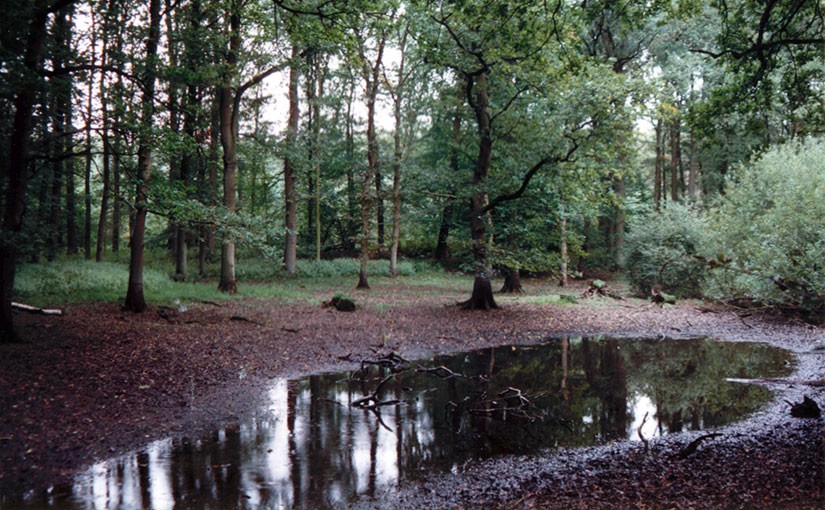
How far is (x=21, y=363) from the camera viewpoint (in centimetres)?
877

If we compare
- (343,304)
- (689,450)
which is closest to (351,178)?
(343,304)

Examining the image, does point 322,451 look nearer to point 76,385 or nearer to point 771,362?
point 76,385

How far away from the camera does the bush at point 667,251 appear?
22.1 metres

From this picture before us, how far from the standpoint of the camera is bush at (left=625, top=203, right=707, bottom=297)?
22109 mm

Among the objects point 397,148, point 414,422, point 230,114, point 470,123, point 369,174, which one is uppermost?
point 470,123

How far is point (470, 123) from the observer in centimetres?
→ 2484

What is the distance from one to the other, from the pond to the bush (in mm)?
9572

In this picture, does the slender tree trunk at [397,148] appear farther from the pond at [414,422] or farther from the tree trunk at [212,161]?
the pond at [414,422]

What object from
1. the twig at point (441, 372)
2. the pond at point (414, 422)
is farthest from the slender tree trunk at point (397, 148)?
the twig at point (441, 372)

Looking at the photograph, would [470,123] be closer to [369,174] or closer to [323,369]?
[369,174]

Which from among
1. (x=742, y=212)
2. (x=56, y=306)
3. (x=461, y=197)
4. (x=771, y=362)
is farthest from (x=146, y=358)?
(x=742, y=212)

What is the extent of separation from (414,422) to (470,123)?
19252mm

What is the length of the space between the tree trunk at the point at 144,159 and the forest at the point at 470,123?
0.07m

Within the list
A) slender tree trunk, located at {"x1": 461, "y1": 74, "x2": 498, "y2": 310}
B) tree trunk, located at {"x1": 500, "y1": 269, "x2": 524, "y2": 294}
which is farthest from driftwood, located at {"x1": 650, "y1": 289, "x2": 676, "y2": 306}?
slender tree trunk, located at {"x1": 461, "y1": 74, "x2": 498, "y2": 310}
